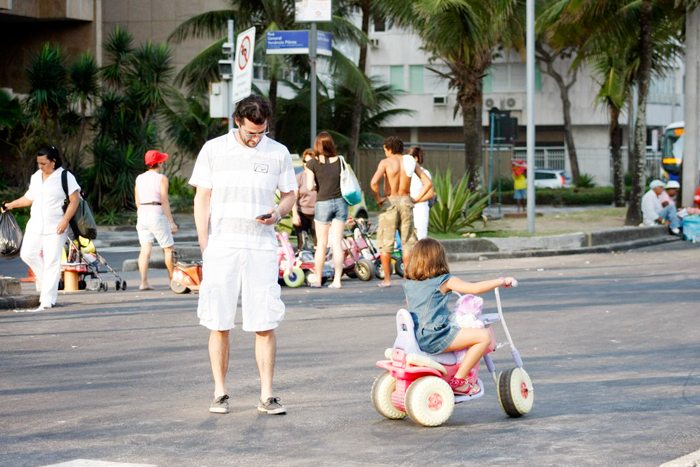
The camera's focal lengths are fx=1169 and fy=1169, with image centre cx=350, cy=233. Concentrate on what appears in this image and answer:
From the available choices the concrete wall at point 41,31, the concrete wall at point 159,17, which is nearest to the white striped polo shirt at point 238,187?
the concrete wall at point 41,31

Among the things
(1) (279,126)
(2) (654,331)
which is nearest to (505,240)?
(2) (654,331)

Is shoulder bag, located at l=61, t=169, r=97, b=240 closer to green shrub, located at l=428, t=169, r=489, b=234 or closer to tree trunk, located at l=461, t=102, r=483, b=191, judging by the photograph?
green shrub, located at l=428, t=169, r=489, b=234

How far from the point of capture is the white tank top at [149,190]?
45.7 feet

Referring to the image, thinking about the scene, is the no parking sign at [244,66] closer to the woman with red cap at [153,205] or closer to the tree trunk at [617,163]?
the woman with red cap at [153,205]

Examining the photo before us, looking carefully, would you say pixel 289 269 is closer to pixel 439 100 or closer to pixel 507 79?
pixel 507 79

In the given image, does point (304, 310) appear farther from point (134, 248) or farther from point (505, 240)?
point (134, 248)

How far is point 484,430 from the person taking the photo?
20.5ft

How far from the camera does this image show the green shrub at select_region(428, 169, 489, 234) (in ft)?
70.0

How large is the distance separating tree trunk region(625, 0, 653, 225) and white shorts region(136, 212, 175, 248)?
1369 cm

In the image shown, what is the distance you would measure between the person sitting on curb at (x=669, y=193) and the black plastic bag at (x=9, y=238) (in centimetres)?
1634

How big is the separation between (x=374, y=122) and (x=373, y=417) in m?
35.6

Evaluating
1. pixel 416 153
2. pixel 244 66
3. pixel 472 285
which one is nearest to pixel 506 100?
pixel 244 66

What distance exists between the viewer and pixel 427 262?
6.55 meters

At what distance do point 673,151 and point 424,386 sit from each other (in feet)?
115
